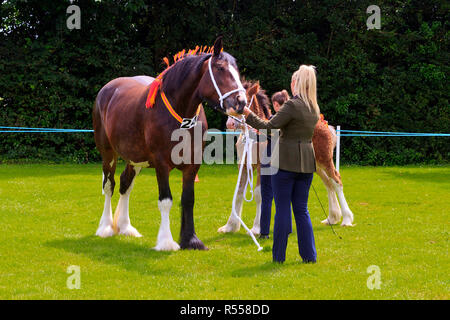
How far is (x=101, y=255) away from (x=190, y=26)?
12914mm

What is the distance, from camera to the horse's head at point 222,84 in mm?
5293

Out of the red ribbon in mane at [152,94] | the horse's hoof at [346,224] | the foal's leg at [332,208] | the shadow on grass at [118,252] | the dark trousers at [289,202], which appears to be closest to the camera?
the dark trousers at [289,202]

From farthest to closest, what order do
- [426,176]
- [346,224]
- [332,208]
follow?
1. [426,176]
2. [332,208]
3. [346,224]

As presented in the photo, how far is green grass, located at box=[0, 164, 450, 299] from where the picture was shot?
15.4 feet

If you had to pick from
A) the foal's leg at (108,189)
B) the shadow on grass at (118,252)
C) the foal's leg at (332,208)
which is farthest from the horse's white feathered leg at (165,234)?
the foal's leg at (332,208)

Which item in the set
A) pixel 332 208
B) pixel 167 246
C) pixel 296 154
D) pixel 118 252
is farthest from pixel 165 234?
pixel 332 208

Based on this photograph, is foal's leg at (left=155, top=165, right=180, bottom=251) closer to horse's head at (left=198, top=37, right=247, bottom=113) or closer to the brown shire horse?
the brown shire horse

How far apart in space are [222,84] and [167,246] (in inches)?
80.8

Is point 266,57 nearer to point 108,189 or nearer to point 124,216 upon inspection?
point 108,189

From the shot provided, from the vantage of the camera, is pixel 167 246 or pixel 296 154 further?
pixel 167 246

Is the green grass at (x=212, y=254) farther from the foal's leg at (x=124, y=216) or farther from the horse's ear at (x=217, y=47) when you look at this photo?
the horse's ear at (x=217, y=47)

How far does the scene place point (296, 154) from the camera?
17.4ft

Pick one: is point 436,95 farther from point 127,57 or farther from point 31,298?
point 31,298

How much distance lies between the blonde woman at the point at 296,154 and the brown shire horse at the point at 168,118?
0.48m
